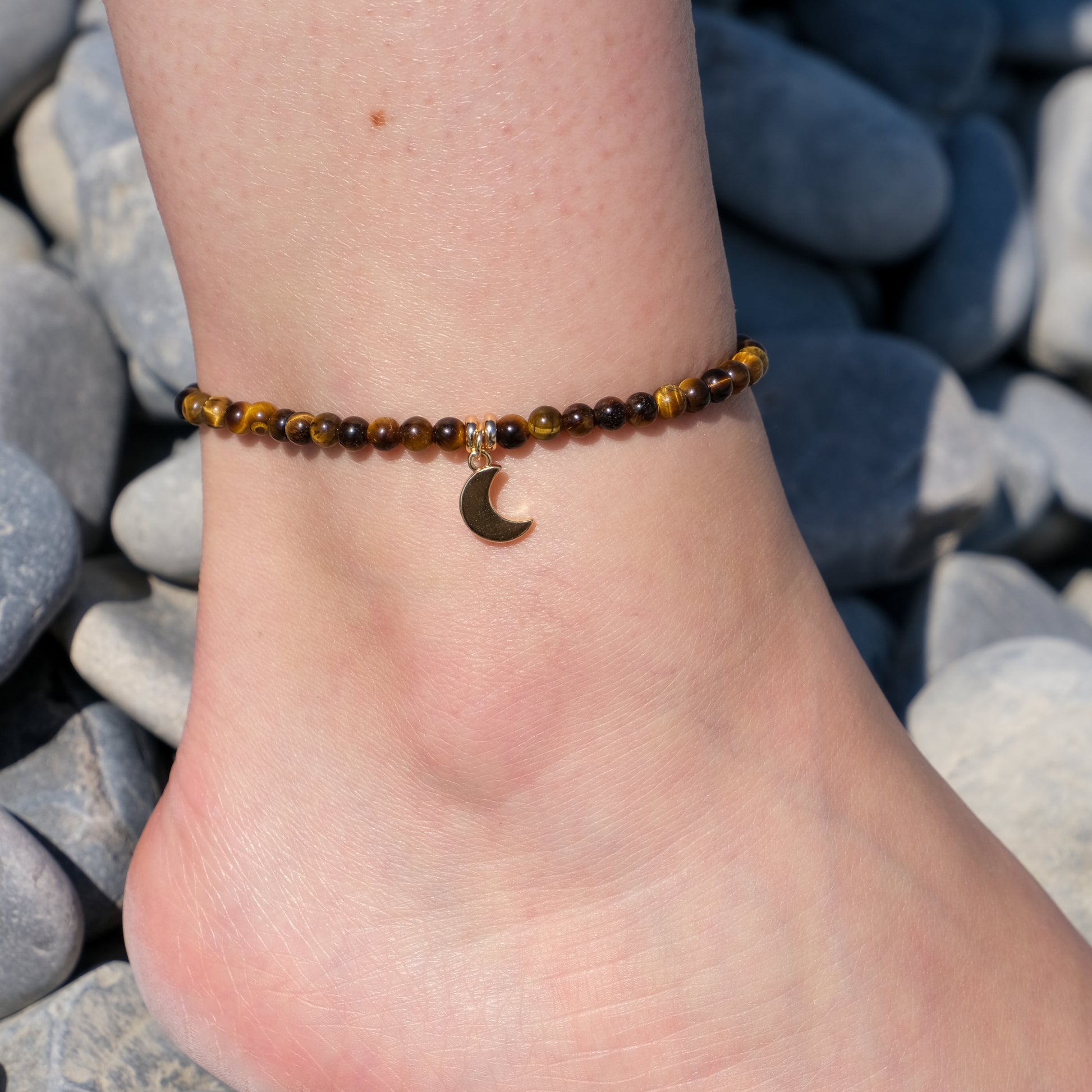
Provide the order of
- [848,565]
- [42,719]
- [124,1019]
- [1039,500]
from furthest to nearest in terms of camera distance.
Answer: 1. [1039,500]
2. [848,565]
3. [42,719]
4. [124,1019]

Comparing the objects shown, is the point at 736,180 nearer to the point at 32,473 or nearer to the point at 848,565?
the point at 848,565

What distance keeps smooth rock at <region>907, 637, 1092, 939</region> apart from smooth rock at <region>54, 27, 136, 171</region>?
1.61m

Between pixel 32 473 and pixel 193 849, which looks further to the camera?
pixel 32 473

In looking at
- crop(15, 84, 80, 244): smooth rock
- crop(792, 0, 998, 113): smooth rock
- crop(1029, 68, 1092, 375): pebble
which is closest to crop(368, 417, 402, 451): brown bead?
crop(15, 84, 80, 244): smooth rock

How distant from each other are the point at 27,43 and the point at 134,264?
0.61 metres

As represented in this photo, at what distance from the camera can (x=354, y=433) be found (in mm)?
967

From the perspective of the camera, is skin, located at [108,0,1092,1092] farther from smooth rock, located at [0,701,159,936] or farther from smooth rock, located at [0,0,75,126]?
smooth rock, located at [0,0,75,126]

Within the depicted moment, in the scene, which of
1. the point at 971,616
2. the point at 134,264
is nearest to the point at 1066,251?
the point at 971,616

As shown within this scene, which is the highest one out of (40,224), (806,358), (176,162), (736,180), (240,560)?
(176,162)

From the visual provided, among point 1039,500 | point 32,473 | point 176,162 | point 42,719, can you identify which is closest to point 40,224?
point 32,473

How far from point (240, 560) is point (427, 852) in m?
0.34

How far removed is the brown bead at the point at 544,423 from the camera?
95cm

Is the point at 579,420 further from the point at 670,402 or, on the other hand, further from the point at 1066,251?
the point at 1066,251

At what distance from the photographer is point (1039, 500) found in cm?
228
